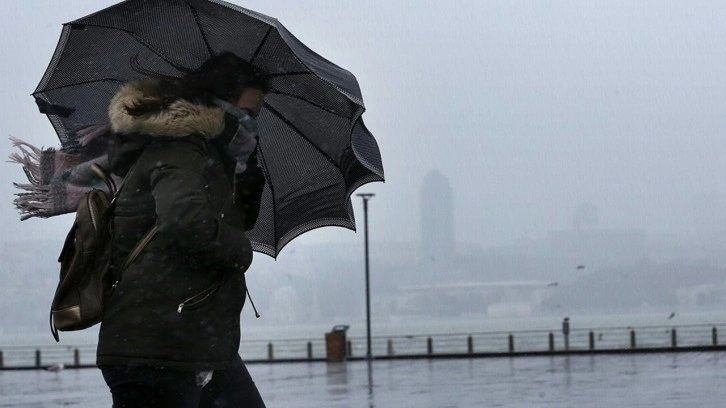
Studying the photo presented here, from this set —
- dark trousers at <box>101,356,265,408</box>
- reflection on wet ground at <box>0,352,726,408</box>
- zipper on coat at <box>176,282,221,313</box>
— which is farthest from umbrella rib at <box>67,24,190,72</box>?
reflection on wet ground at <box>0,352,726,408</box>

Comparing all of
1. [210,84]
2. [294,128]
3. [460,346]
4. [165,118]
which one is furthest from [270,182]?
[460,346]

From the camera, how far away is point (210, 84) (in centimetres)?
Result: 406

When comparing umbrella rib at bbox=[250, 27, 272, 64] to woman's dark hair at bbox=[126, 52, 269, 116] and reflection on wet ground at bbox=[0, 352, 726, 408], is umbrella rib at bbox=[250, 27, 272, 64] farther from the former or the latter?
reflection on wet ground at bbox=[0, 352, 726, 408]

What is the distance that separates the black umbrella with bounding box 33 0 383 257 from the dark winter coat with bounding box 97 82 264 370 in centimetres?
50

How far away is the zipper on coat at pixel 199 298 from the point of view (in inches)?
143

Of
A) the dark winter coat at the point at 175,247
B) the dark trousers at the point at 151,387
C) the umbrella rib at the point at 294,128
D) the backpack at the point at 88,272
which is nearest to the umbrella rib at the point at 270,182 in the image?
the umbrella rib at the point at 294,128

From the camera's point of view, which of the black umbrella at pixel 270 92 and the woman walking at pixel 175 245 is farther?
the black umbrella at pixel 270 92

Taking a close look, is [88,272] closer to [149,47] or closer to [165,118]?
[165,118]

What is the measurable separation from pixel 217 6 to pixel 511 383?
18.7m

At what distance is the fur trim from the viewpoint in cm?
379

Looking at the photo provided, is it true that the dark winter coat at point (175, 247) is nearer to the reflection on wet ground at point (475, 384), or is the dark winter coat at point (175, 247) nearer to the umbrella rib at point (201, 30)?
the umbrella rib at point (201, 30)

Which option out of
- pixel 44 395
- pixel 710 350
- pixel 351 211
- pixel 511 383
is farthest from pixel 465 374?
pixel 351 211

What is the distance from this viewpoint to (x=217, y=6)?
422cm

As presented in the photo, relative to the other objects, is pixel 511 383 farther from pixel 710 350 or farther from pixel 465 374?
pixel 710 350
